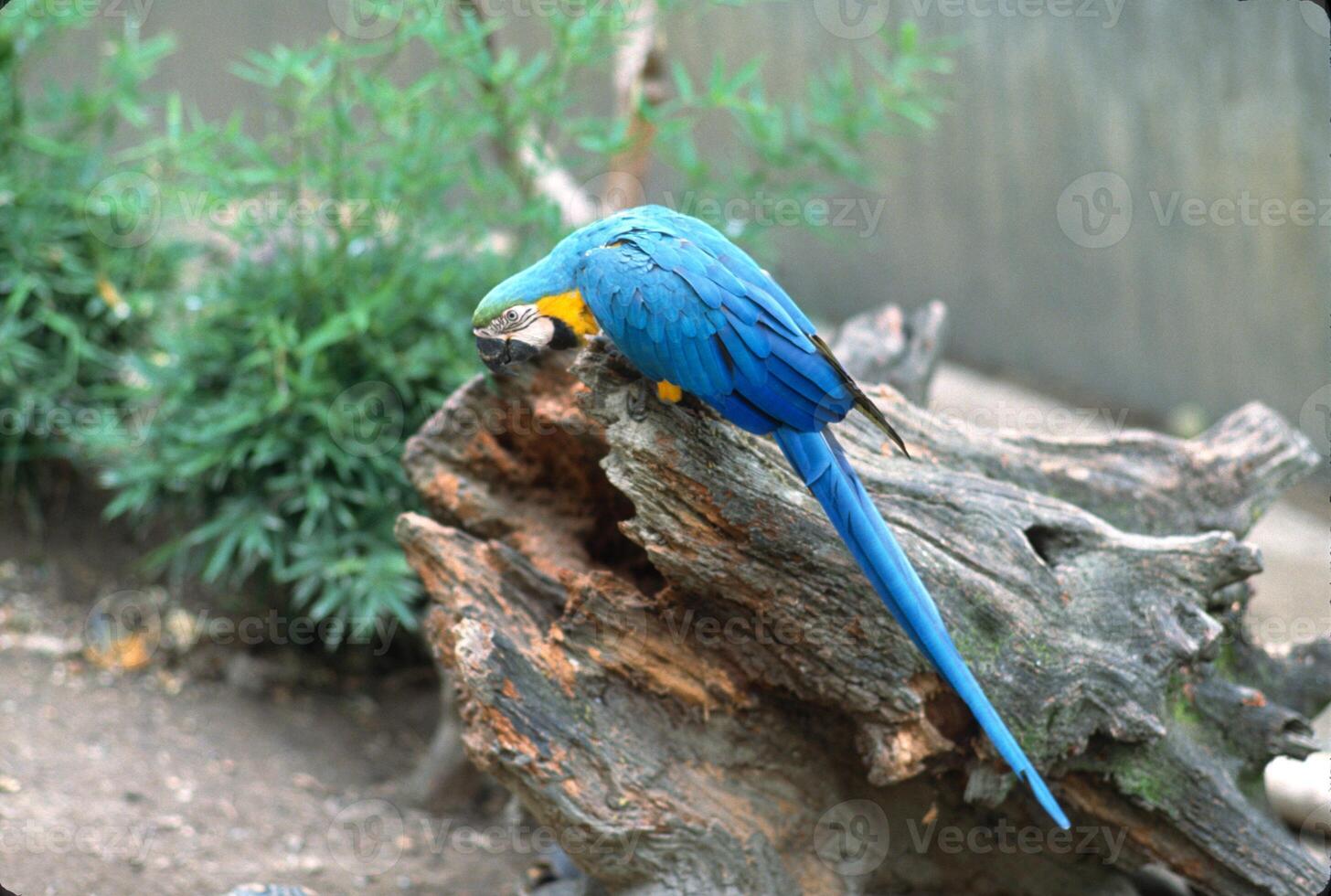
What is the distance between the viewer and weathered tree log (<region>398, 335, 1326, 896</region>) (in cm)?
209

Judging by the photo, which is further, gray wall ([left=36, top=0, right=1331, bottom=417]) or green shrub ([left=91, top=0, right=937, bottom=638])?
gray wall ([left=36, top=0, right=1331, bottom=417])

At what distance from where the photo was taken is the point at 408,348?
348 centimetres

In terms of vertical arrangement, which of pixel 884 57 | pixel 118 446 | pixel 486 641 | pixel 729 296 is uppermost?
pixel 884 57

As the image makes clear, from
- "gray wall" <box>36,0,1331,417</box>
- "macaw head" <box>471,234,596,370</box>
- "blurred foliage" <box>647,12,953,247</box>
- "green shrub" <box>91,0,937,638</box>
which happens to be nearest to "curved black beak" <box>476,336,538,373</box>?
"macaw head" <box>471,234,596,370</box>

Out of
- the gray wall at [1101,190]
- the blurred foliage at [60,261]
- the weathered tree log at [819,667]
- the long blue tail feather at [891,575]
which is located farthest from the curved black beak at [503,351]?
the gray wall at [1101,190]

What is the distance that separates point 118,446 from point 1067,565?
3031 millimetres

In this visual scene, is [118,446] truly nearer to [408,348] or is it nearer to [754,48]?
[408,348]

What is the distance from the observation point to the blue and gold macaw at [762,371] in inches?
74.4

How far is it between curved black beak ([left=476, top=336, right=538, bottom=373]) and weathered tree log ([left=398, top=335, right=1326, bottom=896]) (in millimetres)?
111

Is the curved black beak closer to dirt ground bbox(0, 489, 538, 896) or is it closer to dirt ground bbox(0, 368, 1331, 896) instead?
dirt ground bbox(0, 368, 1331, 896)

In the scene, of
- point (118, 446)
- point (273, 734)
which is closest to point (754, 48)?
point (118, 446)

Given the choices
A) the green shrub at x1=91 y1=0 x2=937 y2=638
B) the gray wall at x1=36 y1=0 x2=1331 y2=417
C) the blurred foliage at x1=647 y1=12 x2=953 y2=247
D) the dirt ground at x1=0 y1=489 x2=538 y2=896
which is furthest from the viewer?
the gray wall at x1=36 y1=0 x2=1331 y2=417

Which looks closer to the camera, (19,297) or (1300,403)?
(19,297)

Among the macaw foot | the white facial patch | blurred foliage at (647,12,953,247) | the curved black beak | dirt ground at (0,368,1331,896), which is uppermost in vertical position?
blurred foliage at (647,12,953,247)
